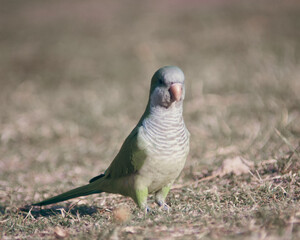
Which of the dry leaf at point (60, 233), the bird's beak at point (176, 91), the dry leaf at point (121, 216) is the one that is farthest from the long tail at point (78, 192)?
the bird's beak at point (176, 91)

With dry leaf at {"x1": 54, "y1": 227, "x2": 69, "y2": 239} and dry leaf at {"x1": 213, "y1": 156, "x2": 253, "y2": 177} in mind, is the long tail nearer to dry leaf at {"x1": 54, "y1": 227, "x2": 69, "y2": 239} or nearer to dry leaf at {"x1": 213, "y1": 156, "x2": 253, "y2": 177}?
dry leaf at {"x1": 54, "y1": 227, "x2": 69, "y2": 239}

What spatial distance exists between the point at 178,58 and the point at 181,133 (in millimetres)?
5312

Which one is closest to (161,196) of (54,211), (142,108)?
(54,211)

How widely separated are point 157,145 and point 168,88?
1.40 feet

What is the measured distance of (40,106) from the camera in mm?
6738

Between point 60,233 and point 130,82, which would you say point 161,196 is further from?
point 130,82

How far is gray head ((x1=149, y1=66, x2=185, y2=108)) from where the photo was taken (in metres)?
3.05

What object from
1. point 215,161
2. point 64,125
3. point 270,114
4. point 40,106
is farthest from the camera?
point 40,106

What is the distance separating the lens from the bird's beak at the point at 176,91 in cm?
302

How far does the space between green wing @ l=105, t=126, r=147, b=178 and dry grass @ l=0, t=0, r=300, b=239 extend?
0.31 meters

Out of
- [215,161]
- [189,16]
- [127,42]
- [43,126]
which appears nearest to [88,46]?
[127,42]

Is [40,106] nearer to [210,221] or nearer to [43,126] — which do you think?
[43,126]

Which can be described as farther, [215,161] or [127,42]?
[127,42]

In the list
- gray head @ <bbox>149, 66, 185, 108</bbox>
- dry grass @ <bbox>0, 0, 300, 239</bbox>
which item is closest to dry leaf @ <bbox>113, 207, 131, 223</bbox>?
dry grass @ <bbox>0, 0, 300, 239</bbox>
